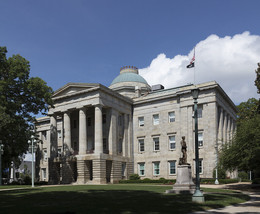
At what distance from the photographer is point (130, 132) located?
53.5 metres

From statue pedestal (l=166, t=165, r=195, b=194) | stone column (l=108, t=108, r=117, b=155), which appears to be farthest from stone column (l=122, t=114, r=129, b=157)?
statue pedestal (l=166, t=165, r=195, b=194)

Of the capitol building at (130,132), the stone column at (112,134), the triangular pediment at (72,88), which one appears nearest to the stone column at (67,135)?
the capitol building at (130,132)

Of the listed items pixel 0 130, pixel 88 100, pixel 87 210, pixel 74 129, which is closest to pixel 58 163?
pixel 74 129

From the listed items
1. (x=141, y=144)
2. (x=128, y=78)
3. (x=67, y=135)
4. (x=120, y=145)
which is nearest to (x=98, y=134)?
(x=67, y=135)

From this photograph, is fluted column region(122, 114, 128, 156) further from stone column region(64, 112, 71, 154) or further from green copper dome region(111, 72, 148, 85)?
green copper dome region(111, 72, 148, 85)

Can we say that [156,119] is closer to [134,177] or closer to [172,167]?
[172,167]

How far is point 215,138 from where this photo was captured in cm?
4603

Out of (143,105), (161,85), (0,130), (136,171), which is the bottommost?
(136,171)

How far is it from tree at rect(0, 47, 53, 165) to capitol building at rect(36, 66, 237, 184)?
7390 mm

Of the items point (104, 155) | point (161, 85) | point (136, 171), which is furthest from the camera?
point (161, 85)

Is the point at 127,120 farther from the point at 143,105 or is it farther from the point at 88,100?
the point at 88,100

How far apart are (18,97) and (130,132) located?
797 inches

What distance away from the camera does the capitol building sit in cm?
4606

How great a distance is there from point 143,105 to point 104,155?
13.0 meters
